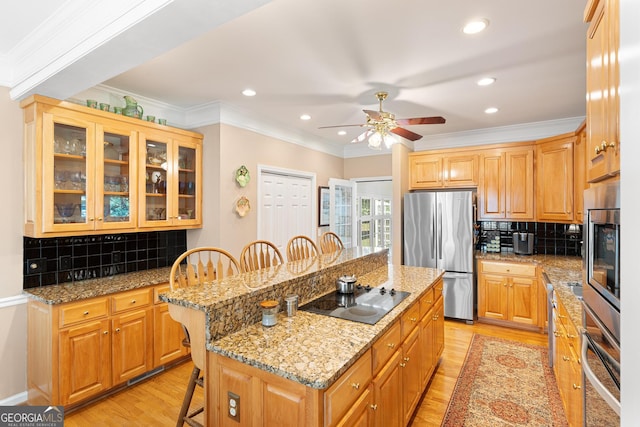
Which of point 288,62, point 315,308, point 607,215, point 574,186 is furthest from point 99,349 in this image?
point 574,186

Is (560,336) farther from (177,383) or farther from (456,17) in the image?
(177,383)

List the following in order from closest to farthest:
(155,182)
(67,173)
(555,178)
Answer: (67,173), (155,182), (555,178)

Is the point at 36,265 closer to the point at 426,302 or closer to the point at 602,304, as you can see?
the point at 426,302

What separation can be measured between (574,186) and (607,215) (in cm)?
336

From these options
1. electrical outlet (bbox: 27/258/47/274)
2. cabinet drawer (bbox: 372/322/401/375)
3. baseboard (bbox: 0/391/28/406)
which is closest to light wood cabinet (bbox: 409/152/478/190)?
cabinet drawer (bbox: 372/322/401/375)

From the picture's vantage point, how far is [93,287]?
266 cm

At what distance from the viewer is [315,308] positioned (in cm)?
204

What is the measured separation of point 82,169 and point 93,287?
0.95 m

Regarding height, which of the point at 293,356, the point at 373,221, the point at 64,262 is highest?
the point at 373,221

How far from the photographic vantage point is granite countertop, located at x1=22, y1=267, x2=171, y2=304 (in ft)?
7.89

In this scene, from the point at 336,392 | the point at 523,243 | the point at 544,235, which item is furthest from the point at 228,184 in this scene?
the point at 544,235

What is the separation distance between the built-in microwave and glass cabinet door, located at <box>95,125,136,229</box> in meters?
3.24

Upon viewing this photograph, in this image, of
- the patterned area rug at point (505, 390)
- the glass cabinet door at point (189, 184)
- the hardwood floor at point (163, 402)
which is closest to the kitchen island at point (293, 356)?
the hardwood floor at point (163, 402)

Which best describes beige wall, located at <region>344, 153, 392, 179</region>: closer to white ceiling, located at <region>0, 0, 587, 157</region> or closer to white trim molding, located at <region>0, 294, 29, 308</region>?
white ceiling, located at <region>0, 0, 587, 157</region>
